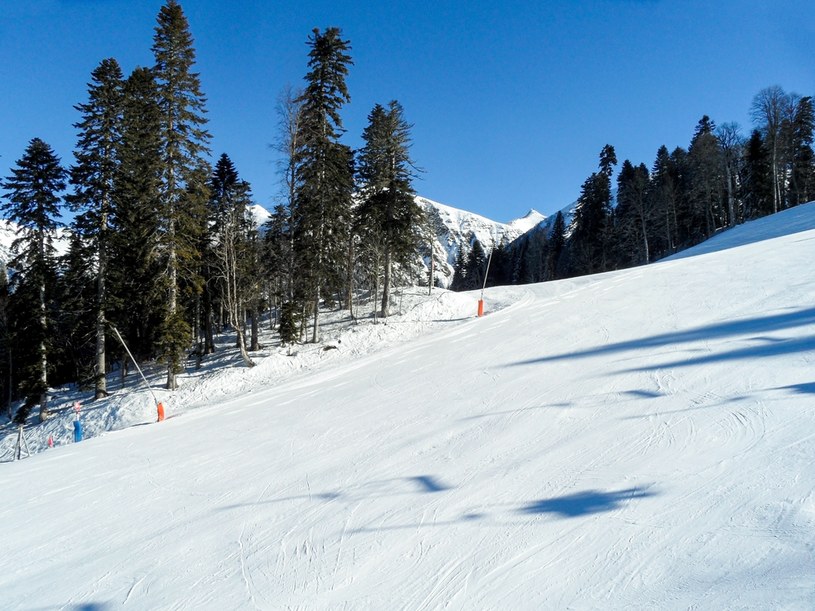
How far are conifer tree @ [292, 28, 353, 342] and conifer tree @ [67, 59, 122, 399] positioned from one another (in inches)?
380

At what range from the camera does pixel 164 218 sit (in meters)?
20.3

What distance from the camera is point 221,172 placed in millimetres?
30734

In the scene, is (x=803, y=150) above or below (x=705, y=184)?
above

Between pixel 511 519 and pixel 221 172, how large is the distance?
32.9 meters

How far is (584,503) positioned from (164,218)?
2227cm

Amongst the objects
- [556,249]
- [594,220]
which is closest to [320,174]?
[594,220]

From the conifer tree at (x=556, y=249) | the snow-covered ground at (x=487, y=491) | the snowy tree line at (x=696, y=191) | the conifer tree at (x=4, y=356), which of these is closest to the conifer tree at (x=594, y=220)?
the snowy tree line at (x=696, y=191)

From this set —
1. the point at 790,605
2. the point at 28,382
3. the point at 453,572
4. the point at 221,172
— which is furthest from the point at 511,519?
the point at 221,172

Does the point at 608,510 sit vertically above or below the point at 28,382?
above

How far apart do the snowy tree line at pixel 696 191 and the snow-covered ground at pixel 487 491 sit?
37.7 meters

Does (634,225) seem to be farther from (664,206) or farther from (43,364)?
(43,364)

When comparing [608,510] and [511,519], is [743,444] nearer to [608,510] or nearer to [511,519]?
[608,510]

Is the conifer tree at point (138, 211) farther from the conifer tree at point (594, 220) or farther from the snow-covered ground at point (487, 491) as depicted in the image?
the conifer tree at point (594, 220)

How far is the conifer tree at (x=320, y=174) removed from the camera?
72.2ft
